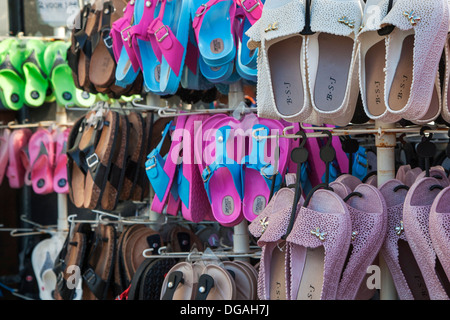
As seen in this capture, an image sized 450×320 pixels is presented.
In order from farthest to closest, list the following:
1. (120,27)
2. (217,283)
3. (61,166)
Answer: (61,166) → (120,27) → (217,283)

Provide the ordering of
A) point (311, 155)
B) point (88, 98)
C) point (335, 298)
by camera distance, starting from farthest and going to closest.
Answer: point (88, 98)
point (311, 155)
point (335, 298)

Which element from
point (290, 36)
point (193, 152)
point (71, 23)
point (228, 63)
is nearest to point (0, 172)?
point (71, 23)

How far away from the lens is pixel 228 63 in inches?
97.4

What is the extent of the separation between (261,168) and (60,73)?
1937 mm

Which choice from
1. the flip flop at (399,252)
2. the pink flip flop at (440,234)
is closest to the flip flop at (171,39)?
the flip flop at (399,252)

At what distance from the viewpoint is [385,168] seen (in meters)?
1.87

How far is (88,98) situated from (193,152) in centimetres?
143

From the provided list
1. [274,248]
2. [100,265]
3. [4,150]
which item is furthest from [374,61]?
[4,150]

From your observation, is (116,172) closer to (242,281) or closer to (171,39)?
(171,39)

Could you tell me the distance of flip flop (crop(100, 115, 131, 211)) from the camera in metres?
2.97

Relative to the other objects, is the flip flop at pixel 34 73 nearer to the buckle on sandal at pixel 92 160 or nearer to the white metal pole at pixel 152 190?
the white metal pole at pixel 152 190

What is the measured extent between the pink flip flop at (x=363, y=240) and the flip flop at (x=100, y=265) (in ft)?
5.07

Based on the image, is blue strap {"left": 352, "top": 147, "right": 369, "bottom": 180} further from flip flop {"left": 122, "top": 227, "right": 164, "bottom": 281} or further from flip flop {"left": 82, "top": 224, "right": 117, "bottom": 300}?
flip flop {"left": 82, "top": 224, "right": 117, "bottom": 300}
